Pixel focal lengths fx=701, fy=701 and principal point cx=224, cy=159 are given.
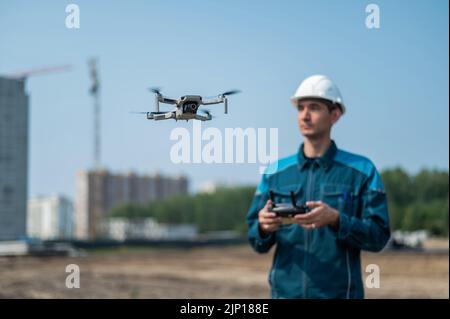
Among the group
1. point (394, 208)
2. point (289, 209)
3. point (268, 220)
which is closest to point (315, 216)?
point (289, 209)

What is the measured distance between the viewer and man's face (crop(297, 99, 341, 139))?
348cm

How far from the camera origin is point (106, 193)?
89.9m

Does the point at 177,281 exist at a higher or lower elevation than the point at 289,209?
lower

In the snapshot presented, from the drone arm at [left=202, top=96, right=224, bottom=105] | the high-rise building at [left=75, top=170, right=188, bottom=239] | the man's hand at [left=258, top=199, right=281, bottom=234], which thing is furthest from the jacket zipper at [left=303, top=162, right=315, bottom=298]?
the high-rise building at [left=75, top=170, right=188, bottom=239]

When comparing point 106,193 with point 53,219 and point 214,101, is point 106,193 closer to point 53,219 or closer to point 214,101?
point 53,219

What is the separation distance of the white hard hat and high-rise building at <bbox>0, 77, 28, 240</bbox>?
2.89 metres

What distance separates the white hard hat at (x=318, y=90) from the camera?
11.3ft

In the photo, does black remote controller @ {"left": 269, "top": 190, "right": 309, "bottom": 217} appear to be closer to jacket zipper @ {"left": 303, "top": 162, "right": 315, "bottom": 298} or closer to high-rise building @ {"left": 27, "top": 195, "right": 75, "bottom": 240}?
jacket zipper @ {"left": 303, "top": 162, "right": 315, "bottom": 298}

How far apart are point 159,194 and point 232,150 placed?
77.4m

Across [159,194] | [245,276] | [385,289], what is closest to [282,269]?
[385,289]

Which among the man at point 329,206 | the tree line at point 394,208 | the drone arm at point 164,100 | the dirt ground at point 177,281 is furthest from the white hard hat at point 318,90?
the tree line at point 394,208

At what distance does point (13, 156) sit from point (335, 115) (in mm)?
5032
